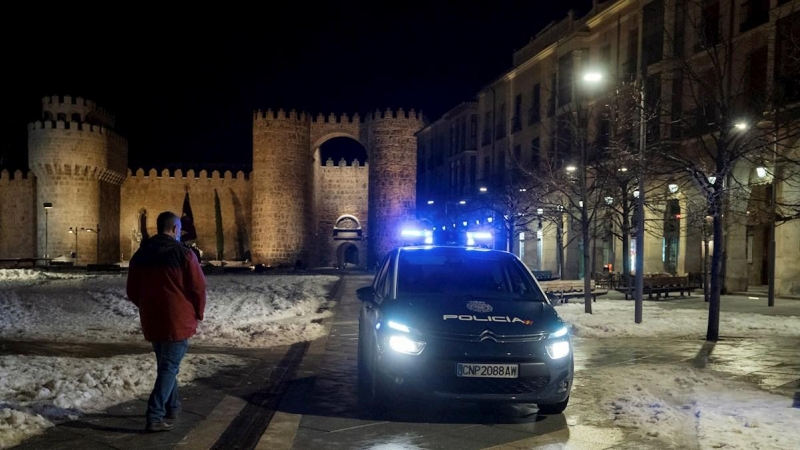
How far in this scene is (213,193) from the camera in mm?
55719

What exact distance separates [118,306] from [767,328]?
46.5 ft

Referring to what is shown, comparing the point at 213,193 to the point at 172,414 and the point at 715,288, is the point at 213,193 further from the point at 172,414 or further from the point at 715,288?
the point at 172,414

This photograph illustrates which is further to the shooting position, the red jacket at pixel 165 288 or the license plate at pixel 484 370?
the license plate at pixel 484 370

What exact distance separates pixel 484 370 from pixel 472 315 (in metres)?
0.55

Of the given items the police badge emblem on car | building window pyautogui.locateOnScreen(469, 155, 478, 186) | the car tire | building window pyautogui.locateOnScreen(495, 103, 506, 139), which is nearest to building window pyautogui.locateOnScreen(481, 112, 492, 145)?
building window pyautogui.locateOnScreen(495, 103, 506, 139)

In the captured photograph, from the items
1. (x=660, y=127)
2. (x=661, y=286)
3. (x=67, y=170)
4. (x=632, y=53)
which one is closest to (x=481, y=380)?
(x=661, y=286)

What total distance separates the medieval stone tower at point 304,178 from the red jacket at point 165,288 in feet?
145

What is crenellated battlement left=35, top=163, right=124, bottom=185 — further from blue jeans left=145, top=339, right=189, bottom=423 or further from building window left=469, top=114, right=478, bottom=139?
blue jeans left=145, top=339, right=189, bottom=423

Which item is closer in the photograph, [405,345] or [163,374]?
[163,374]

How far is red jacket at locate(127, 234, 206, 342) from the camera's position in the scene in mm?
5867

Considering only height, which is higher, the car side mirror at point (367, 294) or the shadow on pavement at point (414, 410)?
the car side mirror at point (367, 294)

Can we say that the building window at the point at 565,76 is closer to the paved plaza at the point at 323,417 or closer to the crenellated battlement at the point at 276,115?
the crenellated battlement at the point at 276,115

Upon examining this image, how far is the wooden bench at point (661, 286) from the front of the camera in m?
21.7

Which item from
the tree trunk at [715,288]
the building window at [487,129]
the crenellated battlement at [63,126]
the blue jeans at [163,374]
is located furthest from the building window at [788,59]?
the crenellated battlement at [63,126]
